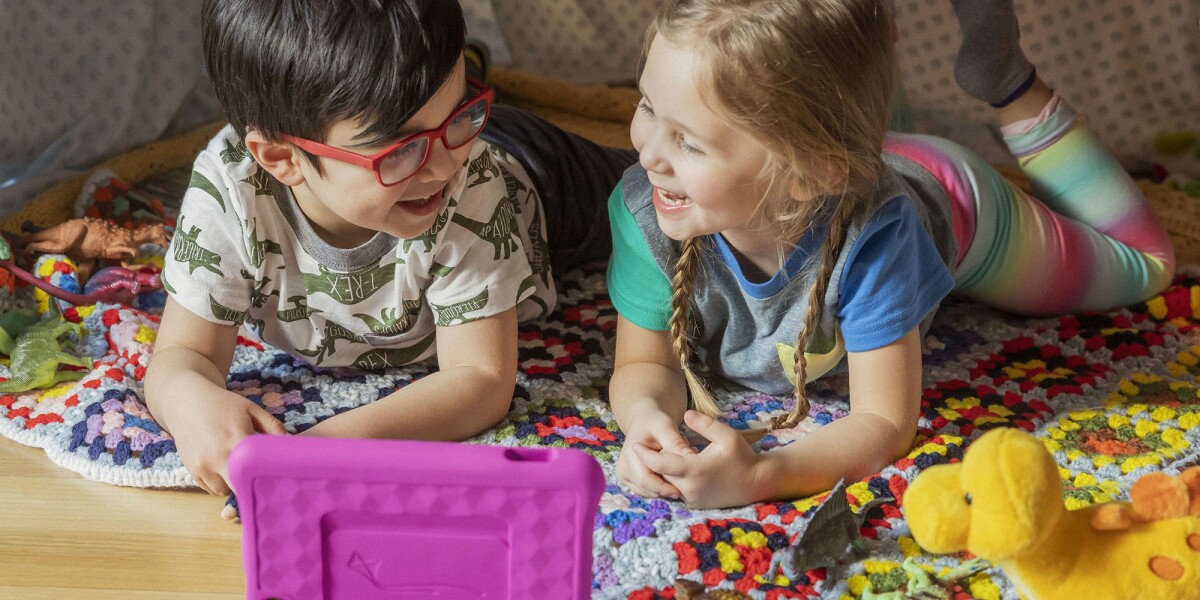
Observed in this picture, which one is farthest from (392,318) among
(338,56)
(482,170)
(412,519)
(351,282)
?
(412,519)

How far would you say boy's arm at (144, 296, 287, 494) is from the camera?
0.98 meters

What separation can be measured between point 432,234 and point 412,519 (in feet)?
1.30

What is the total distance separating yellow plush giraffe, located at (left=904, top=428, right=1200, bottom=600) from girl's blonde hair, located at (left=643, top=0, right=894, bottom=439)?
290mm

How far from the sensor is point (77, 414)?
3.61 ft

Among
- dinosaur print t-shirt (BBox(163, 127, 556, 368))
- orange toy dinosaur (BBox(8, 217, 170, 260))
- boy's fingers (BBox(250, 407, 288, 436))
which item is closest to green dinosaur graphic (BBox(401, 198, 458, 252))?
dinosaur print t-shirt (BBox(163, 127, 556, 368))

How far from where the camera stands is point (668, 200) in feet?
3.25

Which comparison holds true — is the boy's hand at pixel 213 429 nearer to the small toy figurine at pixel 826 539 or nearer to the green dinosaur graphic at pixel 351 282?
the green dinosaur graphic at pixel 351 282

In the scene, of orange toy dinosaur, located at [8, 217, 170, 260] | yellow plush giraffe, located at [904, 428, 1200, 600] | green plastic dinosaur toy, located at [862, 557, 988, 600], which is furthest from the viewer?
orange toy dinosaur, located at [8, 217, 170, 260]

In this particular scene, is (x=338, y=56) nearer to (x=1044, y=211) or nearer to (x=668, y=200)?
(x=668, y=200)

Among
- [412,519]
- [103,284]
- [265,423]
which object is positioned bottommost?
[103,284]

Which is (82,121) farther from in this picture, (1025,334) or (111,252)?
(1025,334)

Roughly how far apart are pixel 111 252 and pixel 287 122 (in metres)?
0.51

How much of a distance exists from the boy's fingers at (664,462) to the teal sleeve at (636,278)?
0.56 ft

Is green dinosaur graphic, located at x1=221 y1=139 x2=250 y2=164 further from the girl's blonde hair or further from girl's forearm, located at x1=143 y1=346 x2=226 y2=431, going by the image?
the girl's blonde hair
